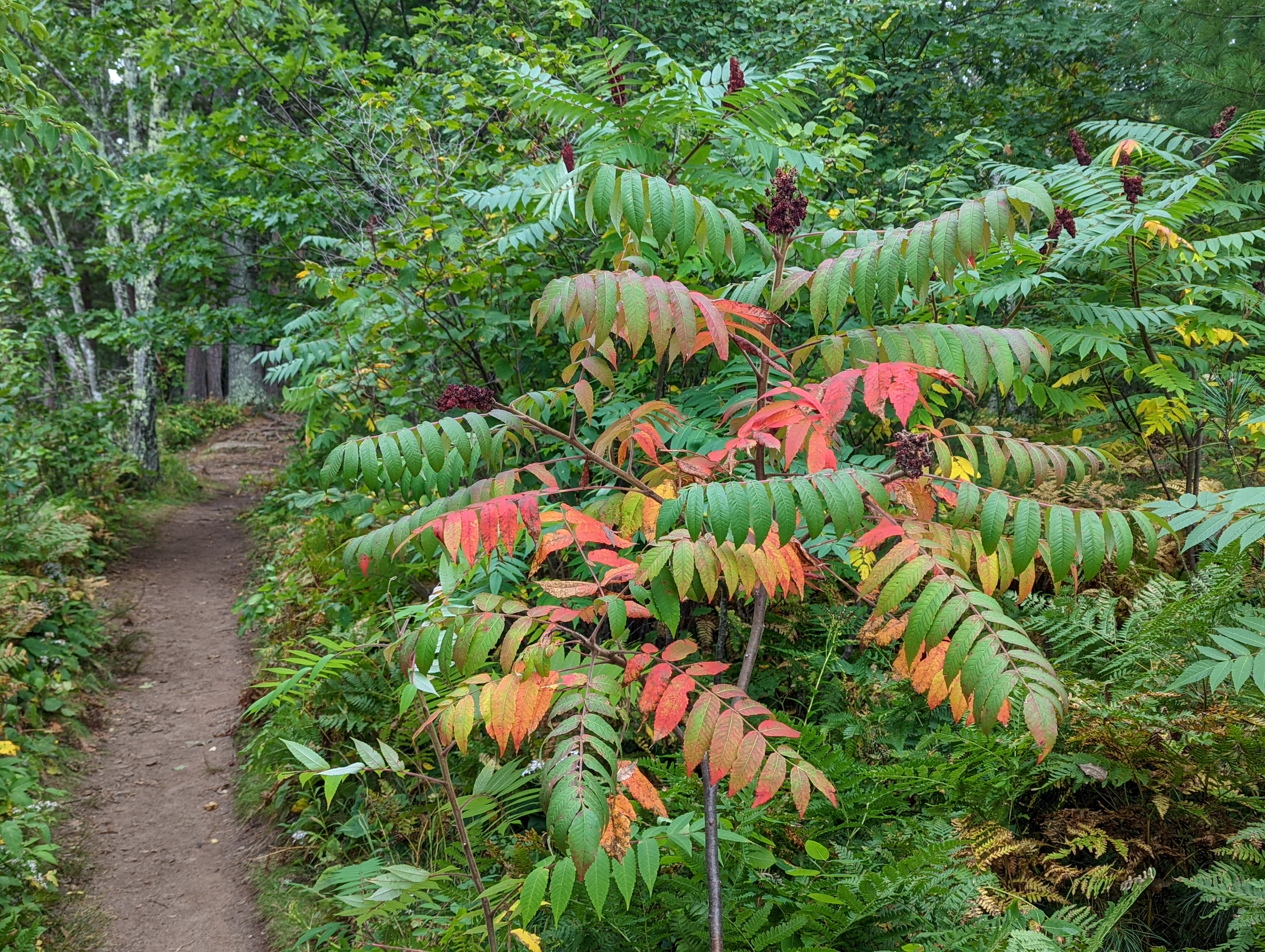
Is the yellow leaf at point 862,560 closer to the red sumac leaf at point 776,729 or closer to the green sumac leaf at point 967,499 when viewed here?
the green sumac leaf at point 967,499

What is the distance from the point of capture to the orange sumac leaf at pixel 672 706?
1.81 meters

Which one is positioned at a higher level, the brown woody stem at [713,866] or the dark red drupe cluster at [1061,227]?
the dark red drupe cluster at [1061,227]

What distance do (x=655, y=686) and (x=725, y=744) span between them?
22 cm

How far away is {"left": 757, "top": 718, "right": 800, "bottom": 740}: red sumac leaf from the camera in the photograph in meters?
1.79

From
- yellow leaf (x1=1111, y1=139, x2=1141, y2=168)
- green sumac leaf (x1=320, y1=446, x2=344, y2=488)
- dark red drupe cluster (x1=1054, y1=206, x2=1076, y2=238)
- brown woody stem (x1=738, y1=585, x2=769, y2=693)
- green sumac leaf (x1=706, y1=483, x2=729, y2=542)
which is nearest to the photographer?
green sumac leaf (x1=706, y1=483, x2=729, y2=542)

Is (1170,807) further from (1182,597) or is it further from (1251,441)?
(1251,441)

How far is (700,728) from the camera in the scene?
183 centimetres

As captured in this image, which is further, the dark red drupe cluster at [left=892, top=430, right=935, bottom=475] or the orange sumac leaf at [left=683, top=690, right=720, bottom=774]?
the dark red drupe cluster at [left=892, top=430, right=935, bottom=475]

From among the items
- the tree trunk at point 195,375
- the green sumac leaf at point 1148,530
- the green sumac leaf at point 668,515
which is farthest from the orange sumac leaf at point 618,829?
the tree trunk at point 195,375

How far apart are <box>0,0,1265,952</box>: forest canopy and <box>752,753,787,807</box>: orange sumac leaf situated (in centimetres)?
1

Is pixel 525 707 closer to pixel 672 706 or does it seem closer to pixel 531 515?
pixel 672 706

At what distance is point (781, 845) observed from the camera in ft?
9.82

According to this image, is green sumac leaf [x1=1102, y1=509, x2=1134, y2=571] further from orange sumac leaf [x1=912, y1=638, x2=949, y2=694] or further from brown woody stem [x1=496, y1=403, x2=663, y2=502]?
brown woody stem [x1=496, y1=403, x2=663, y2=502]

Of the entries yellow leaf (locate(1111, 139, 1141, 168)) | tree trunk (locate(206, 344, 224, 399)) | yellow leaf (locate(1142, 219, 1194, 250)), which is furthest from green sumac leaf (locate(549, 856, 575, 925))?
tree trunk (locate(206, 344, 224, 399))
